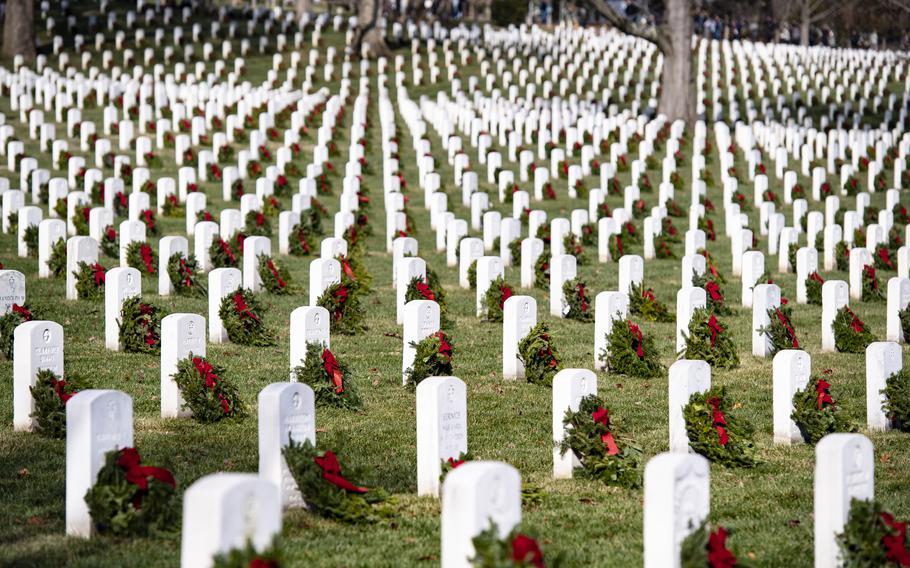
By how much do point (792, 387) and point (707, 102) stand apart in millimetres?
32354

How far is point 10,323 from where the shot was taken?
11.2 m

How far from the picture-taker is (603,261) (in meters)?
19.4

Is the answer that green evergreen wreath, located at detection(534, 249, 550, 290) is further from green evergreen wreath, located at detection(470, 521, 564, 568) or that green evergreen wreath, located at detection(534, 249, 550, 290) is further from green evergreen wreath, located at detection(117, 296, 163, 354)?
green evergreen wreath, located at detection(470, 521, 564, 568)

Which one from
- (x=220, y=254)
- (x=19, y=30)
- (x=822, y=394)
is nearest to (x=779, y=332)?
(x=822, y=394)

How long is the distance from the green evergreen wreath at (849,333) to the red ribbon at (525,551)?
30.1 feet

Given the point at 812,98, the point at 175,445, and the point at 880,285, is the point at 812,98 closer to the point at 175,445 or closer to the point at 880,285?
the point at 880,285

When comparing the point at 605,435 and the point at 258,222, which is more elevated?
the point at 258,222

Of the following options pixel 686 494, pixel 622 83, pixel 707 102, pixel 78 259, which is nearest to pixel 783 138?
pixel 707 102

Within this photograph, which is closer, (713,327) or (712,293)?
(713,327)

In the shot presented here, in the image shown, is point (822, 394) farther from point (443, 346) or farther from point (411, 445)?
point (443, 346)

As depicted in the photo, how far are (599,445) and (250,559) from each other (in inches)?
160

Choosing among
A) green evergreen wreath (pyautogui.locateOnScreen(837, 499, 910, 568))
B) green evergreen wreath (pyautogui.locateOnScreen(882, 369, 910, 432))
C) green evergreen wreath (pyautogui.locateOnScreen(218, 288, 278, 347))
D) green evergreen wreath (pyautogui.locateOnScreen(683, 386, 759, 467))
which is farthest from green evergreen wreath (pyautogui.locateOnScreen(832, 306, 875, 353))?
green evergreen wreath (pyautogui.locateOnScreen(837, 499, 910, 568))

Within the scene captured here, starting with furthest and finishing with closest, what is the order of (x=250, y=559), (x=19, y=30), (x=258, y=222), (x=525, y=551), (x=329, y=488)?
(x=19, y=30) < (x=258, y=222) < (x=329, y=488) < (x=525, y=551) < (x=250, y=559)

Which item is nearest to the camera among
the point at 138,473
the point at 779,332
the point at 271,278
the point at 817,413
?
the point at 138,473
